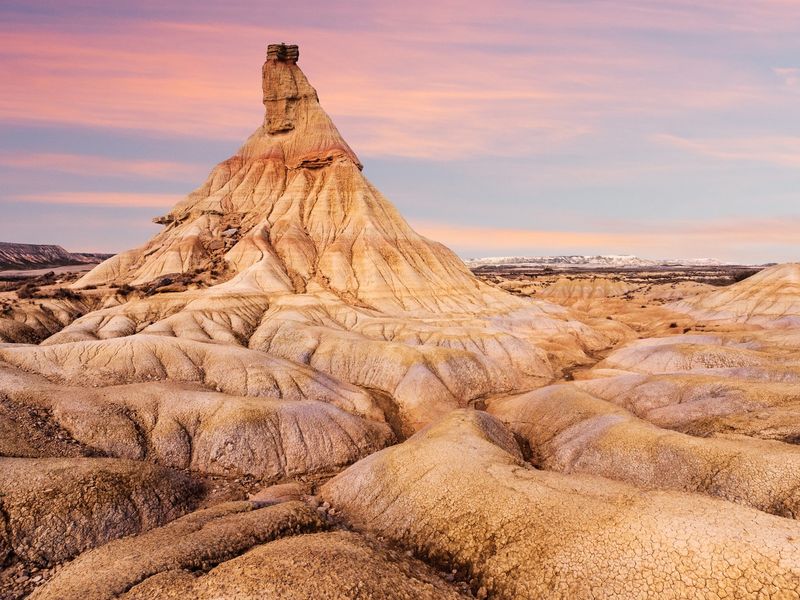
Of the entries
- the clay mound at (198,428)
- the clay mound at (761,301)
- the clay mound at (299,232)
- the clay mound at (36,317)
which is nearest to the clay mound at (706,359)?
the clay mound at (299,232)

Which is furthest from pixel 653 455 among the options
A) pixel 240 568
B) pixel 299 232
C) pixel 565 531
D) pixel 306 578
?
pixel 299 232

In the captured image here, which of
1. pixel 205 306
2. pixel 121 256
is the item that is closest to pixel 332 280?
pixel 205 306

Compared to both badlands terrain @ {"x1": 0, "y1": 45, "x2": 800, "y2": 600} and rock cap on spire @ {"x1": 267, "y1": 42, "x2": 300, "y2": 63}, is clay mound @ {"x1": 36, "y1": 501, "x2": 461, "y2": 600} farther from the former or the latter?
rock cap on spire @ {"x1": 267, "y1": 42, "x2": 300, "y2": 63}

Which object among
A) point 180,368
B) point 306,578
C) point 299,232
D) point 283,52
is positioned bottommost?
point 180,368

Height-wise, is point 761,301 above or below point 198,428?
above

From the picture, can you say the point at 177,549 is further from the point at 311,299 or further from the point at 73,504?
the point at 311,299

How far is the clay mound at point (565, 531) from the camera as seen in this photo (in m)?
16.8

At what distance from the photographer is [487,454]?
29.1 metres

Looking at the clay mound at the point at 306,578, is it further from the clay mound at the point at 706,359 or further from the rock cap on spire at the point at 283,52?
the rock cap on spire at the point at 283,52

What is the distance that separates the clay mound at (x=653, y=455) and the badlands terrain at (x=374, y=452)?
0.51 ft

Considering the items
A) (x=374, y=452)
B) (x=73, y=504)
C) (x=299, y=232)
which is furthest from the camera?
(x=299, y=232)

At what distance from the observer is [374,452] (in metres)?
39.8

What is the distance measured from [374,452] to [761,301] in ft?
331

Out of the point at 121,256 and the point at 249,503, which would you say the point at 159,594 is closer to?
the point at 249,503
